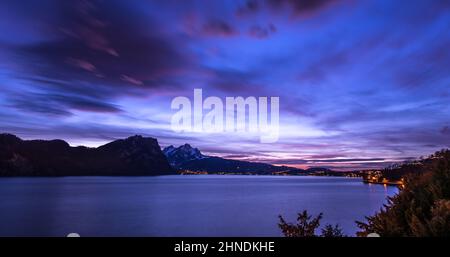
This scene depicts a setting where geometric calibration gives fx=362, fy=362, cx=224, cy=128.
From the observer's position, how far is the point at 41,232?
4084cm

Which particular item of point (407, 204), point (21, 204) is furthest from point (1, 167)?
point (407, 204)

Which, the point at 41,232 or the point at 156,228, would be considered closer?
the point at 41,232

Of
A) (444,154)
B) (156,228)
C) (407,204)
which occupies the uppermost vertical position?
(444,154)

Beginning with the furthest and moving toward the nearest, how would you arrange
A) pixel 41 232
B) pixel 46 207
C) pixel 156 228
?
pixel 46 207, pixel 156 228, pixel 41 232

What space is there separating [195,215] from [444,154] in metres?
49.8

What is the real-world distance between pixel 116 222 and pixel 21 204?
29620mm
